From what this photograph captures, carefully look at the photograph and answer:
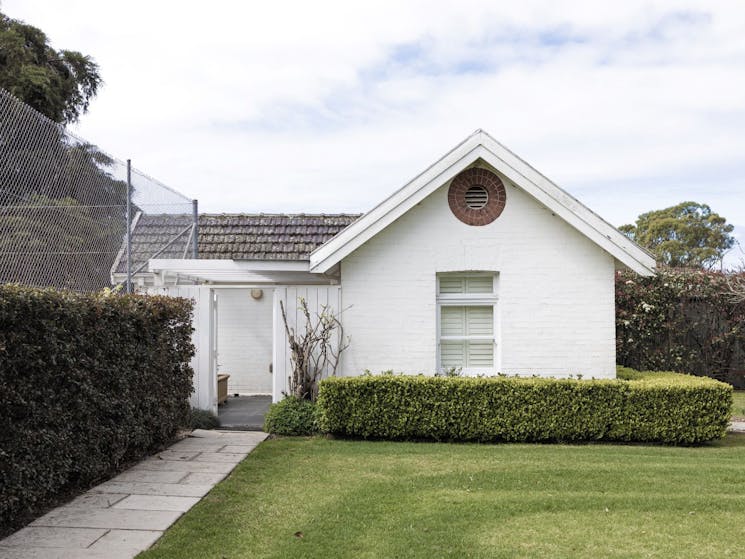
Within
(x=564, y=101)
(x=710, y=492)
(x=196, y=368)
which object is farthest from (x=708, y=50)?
(x=196, y=368)

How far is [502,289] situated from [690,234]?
36798mm

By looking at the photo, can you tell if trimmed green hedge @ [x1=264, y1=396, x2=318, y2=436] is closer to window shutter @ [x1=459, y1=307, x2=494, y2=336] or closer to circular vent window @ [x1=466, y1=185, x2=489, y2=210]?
window shutter @ [x1=459, y1=307, x2=494, y2=336]

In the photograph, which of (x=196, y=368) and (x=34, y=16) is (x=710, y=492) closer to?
(x=196, y=368)

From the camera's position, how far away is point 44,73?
77.3ft

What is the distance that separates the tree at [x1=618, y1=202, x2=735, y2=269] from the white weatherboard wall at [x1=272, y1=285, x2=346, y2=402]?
3566 centimetres

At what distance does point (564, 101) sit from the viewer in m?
13.7

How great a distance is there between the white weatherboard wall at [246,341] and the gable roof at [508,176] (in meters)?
6.18

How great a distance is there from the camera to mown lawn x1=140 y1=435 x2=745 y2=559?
570 cm

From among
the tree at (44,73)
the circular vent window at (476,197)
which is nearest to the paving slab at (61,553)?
the circular vent window at (476,197)

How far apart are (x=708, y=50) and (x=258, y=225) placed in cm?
952

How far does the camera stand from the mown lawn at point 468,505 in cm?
570

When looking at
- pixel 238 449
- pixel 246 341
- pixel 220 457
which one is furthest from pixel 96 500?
pixel 246 341

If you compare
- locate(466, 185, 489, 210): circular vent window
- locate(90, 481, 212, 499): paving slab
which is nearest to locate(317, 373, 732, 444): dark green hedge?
locate(466, 185, 489, 210): circular vent window

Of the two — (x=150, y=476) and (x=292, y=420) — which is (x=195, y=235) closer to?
(x=292, y=420)
